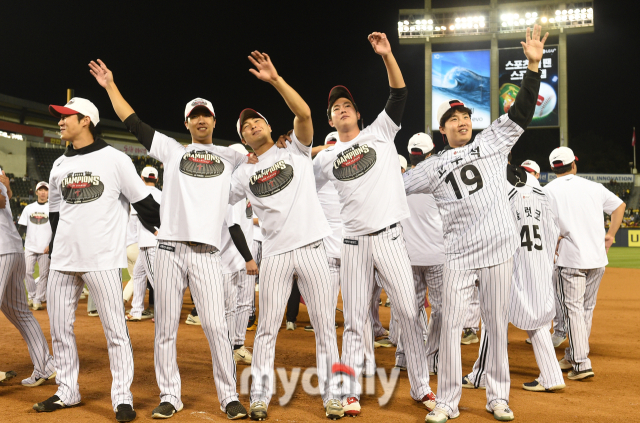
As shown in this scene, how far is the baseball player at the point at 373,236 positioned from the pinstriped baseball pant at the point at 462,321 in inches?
10.2

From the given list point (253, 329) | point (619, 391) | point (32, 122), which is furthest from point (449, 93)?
point (32, 122)

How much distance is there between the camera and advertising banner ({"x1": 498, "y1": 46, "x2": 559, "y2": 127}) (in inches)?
1089

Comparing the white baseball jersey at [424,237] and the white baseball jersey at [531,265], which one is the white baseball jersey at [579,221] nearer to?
the white baseball jersey at [531,265]

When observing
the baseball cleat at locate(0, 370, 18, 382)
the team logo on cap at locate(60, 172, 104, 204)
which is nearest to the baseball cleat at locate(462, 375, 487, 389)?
the team logo on cap at locate(60, 172, 104, 204)

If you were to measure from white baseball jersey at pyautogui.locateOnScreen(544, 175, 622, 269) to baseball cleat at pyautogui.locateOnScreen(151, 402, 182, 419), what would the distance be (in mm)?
3992

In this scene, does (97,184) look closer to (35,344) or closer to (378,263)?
(35,344)

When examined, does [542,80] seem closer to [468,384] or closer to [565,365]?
[565,365]

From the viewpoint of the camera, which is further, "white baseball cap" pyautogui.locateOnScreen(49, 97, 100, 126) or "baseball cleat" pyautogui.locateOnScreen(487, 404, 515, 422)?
"white baseball cap" pyautogui.locateOnScreen(49, 97, 100, 126)

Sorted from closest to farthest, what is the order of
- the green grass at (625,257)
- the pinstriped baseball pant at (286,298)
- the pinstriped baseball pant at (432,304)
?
the pinstriped baseball pant at (286,298) → the pinstriped baseball pant at (432,304) → the green grass at (625,257)

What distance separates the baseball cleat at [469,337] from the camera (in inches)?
264

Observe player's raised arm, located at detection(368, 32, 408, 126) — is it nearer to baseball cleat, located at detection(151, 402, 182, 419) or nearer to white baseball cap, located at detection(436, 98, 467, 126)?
white baseball cap, located at detection(436, 98, 467, 126)

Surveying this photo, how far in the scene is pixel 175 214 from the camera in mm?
3947

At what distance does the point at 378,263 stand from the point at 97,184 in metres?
2.17

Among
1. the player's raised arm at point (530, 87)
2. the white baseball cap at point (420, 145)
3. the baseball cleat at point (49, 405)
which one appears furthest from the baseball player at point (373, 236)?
the baseball cleat at point (49, 405)
